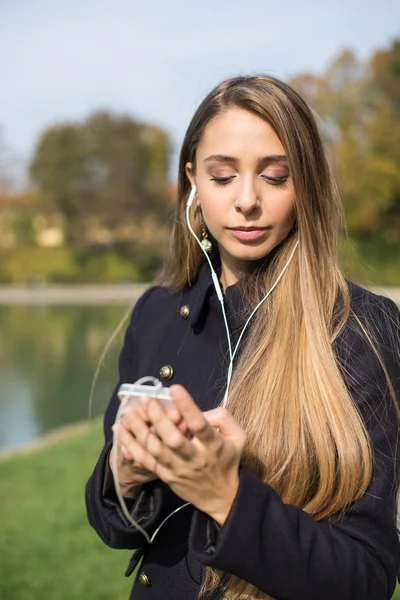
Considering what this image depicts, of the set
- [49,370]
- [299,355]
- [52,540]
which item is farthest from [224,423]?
[49,370]

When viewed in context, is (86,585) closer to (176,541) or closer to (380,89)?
(176,541)

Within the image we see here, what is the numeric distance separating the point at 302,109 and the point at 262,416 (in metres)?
0.62

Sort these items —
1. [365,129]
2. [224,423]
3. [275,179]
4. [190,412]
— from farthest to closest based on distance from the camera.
A: 1. [365,129]
2. [275,179]
3. [224,423]
4. [190,412]

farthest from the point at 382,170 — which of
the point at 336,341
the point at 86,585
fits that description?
the point at 336,341

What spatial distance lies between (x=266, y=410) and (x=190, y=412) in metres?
0.38

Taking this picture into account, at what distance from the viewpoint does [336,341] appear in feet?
4.73

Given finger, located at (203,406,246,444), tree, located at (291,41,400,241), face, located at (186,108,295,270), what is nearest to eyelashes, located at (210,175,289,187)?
face, located at (186,108,295,270)

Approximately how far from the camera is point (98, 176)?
131ft

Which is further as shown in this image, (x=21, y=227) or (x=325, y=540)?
(x=21, y=227)

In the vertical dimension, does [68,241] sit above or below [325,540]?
below

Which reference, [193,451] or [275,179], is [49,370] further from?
[193,451]

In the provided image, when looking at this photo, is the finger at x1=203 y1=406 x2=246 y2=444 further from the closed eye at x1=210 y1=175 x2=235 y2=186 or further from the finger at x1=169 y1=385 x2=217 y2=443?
the closed eye at x1=210 y1=175 x2=235 y2=186

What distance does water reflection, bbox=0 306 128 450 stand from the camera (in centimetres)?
816

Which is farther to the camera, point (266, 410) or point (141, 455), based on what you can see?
point (266, 410)
